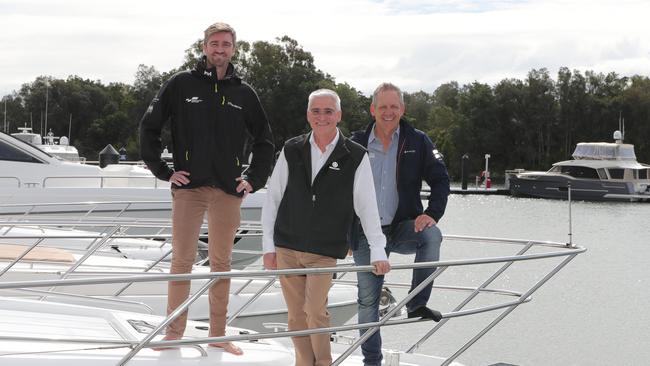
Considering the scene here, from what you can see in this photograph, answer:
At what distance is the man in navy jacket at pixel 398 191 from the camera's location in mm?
4949

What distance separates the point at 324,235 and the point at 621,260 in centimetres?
2168

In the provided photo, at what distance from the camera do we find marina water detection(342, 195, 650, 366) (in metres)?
13.1

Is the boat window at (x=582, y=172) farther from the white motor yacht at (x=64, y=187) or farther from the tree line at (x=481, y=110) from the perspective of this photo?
the white motor yacht at (x=64, y=187)

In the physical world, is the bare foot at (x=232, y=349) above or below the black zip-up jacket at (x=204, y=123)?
below

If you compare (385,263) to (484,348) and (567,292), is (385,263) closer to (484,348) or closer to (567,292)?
(484,348)

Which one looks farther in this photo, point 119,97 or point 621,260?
point 119,97

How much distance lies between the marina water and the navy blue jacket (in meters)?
7.24

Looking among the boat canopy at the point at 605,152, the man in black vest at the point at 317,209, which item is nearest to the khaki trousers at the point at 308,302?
the man in black vest at the point at 317,209

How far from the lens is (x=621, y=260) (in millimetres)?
24531

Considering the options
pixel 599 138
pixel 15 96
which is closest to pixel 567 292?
pixel 599 138

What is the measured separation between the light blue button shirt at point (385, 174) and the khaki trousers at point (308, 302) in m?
0.66

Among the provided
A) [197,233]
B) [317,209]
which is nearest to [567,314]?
[197,233]

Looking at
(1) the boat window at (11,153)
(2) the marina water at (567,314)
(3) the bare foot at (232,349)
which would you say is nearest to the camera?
(3) the bare foot at (232,349)

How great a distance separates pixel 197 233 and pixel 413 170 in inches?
49.3
